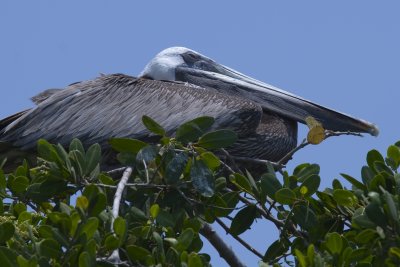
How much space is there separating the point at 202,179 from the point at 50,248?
4.06 ft

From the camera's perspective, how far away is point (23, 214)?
19.2 ft

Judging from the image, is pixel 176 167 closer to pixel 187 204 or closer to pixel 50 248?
pixel 187 204

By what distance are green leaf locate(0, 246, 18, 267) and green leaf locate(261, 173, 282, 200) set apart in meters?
1.71

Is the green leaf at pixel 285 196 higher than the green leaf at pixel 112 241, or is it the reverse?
the green leaf at pixel 285 196

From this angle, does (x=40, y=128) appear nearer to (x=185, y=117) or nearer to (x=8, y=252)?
(x=185, y=117)

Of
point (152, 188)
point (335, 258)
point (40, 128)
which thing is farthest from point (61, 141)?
point (335, 258)

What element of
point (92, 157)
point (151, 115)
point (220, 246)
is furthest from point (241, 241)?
point (151, 115)

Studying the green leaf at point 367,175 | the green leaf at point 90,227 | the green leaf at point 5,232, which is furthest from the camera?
the green leaf at point 367,175

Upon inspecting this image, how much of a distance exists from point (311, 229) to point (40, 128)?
134 inches

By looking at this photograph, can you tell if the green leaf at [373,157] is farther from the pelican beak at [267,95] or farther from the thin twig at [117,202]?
the pelican beak at [267,95]

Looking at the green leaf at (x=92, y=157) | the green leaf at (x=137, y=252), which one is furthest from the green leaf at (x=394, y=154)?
the green leaf at (x=92, y=157)

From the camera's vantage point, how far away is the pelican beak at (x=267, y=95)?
9.29 meters

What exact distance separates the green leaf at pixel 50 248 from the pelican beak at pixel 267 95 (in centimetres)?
456

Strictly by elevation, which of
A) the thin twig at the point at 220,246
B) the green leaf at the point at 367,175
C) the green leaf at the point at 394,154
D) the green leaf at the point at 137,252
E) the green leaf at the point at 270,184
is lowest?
the thin twig at the point at 220,246
